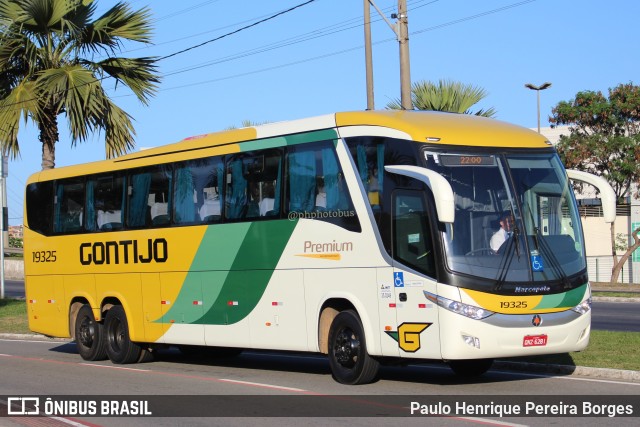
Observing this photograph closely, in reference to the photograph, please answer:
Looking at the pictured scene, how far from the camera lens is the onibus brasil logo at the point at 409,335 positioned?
13086 mm

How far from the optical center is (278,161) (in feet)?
51.4

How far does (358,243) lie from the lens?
46.3 feet

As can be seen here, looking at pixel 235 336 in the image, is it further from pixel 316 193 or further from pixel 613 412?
pixel 613 412

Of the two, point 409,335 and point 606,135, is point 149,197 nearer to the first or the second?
point 409,335

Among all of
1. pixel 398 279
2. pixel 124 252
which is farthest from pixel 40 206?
pixel 398 279

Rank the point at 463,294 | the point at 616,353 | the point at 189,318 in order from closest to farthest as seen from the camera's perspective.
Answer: the point at 463,294
the point at 616,353
the point at 189,318

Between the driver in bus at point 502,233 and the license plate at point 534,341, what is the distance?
1.15 meters

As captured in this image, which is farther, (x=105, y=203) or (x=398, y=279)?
(x=105, y=203)

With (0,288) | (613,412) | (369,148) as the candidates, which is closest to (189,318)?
(369,148)

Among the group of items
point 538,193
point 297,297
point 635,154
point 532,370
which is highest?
point 635,154

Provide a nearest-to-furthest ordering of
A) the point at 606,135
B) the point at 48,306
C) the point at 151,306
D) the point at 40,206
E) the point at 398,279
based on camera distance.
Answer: the point at 398,279, the point at 151,306, the point at 48,306, the point at 40,206, the point at 606,135

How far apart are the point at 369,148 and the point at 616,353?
5.29 m

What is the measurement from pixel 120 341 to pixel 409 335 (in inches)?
316

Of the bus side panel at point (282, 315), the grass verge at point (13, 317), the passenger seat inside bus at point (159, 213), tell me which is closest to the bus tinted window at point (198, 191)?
the passenger seat inside bus at point (159, 213)
